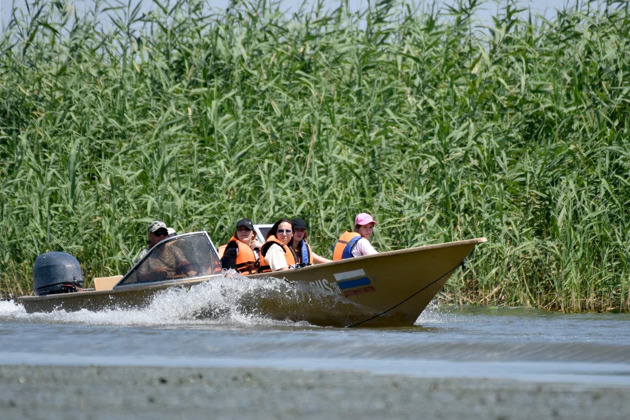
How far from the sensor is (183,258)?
10766 millimetres

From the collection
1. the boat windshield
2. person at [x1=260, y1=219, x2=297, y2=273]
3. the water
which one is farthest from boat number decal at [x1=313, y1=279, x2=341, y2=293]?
the boat windshield

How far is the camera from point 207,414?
507cm

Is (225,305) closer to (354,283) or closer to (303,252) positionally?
(303,252)

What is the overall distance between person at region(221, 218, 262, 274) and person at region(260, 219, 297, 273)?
0.19 m

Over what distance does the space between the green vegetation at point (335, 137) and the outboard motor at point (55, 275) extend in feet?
3.20

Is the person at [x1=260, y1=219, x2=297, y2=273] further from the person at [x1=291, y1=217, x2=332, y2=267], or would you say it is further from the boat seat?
the boat seat

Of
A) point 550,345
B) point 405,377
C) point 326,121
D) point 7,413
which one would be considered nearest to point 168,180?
point 326,121

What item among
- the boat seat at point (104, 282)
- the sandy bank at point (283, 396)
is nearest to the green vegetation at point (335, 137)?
the boat seat at point (104, 282)

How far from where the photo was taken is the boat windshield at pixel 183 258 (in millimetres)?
10750

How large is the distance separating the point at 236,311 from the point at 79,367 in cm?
376

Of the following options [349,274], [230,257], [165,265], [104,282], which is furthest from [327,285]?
[104,282]

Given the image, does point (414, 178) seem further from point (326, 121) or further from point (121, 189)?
point (121, 189)

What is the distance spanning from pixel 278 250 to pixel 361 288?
0.98 metres

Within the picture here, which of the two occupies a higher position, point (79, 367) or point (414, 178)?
point (414, 178)
